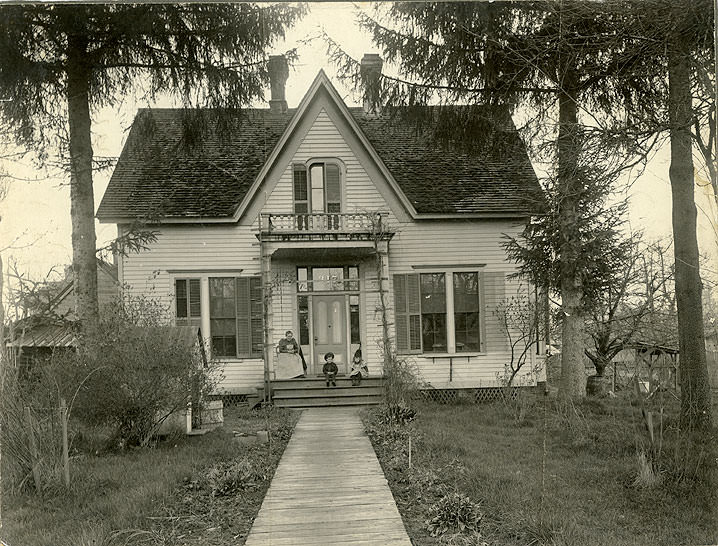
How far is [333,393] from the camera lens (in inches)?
229

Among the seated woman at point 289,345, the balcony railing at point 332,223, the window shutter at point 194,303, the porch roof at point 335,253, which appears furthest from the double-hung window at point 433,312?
the window shutter at point 194,303

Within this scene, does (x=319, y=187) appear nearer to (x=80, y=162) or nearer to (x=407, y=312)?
(x=407, y=312)

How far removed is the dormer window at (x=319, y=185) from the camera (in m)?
5.55

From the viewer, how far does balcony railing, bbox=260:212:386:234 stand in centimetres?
575

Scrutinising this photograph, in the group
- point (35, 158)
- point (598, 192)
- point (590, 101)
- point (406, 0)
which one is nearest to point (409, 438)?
point (598, 192)

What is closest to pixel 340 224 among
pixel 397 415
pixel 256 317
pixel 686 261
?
pixel 256 317

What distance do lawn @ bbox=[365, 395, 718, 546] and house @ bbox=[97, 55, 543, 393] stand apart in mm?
464

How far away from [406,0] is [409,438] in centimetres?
403

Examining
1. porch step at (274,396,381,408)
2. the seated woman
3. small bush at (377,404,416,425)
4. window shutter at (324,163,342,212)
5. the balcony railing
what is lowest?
small bush at (377,404,416,425)

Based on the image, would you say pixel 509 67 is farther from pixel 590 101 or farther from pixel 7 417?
pixel 7 417

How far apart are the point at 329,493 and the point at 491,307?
2.41m

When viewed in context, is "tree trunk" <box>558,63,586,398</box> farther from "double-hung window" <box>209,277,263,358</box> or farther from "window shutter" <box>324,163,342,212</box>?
"double-hung window" <box>209,277,263,358</box>

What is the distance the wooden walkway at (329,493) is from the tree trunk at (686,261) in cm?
284

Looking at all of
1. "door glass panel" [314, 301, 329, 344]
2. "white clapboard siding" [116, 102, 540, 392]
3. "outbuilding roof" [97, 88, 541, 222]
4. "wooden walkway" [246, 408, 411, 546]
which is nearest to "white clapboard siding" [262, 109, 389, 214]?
"white clapboard siding" [116, 102, 540, 392]
